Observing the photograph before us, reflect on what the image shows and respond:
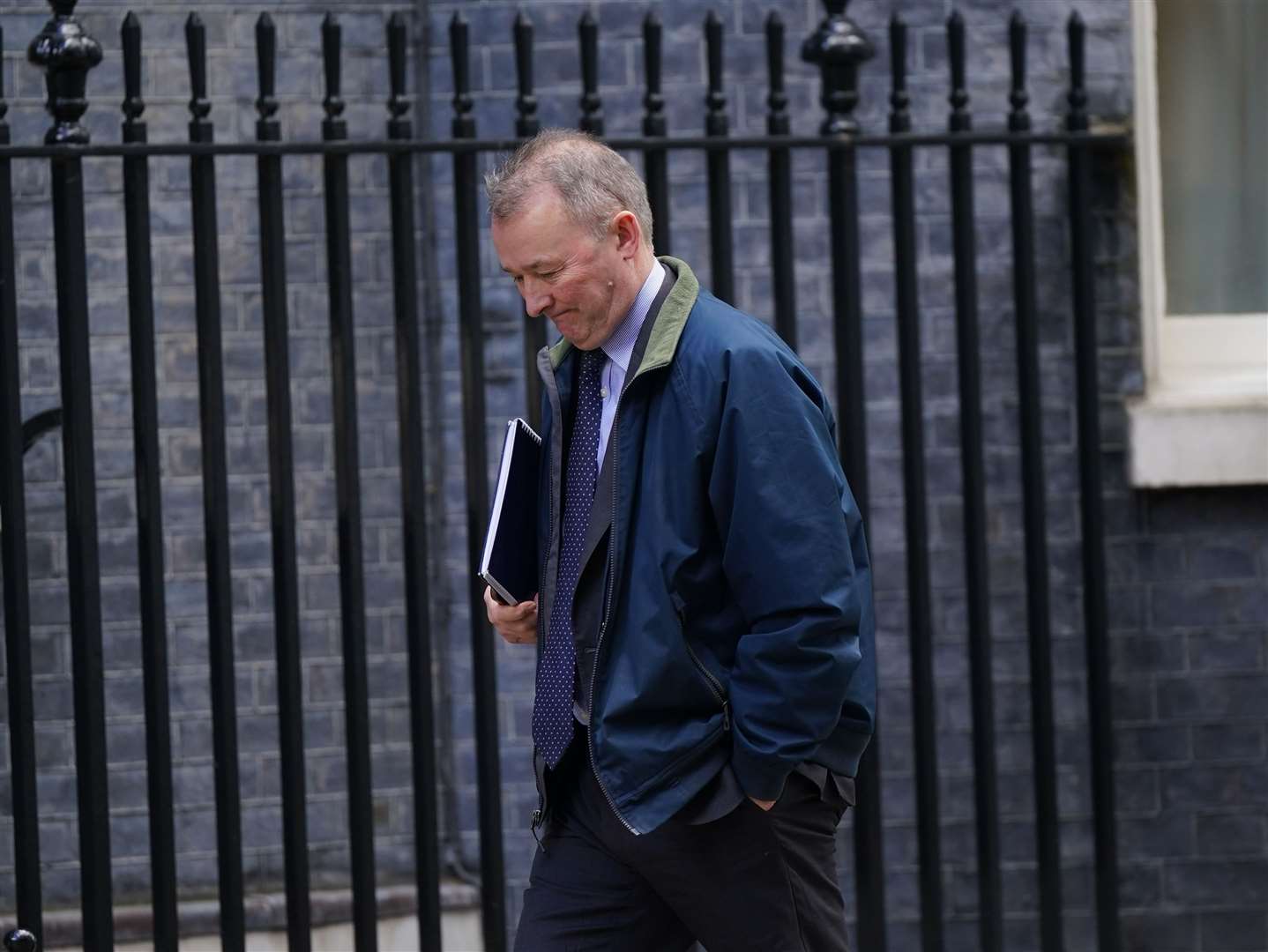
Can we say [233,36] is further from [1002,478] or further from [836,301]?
[1002,478]

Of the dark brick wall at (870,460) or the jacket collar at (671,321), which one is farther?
the dark brick wall at (870,460)

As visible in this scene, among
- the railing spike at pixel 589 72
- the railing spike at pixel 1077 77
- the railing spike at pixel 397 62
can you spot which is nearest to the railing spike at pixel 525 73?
the railing spike at pixel 589 72

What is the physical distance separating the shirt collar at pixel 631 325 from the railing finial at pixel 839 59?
168cm

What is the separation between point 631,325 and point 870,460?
2.62 meters

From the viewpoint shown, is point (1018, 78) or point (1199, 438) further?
point (1199, 438)

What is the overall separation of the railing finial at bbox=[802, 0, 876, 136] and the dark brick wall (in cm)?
90

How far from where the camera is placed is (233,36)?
17.2 feet

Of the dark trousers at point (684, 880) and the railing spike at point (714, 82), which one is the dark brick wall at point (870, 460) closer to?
the railing spike at point (714, 82)

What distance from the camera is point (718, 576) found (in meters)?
2.64

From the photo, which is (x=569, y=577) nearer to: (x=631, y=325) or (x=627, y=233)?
(x=631, y=325)

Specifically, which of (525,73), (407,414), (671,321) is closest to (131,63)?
(525,73)

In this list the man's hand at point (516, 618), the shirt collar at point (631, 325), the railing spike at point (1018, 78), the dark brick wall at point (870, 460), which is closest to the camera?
the shirt collar at point (631, 325)

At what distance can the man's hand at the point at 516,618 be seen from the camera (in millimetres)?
2994

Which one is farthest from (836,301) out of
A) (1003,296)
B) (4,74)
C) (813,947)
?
(4,74)
